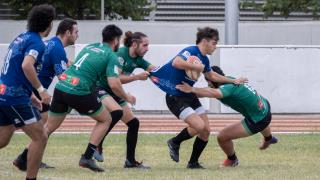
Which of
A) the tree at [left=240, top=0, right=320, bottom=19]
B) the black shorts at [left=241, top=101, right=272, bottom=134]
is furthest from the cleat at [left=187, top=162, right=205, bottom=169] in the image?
the tree at [left=240, top=0, right=320, bottom=19]

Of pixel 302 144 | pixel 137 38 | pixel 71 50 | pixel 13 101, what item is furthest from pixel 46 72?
pixel 71 50

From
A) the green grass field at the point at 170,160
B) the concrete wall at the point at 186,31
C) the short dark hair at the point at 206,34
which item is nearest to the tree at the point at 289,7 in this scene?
the concrete wall at the point at 186,31

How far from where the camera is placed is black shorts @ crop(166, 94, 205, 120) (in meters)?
12.0

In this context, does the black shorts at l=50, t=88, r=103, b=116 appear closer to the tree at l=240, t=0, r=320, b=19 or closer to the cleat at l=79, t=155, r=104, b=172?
the cleat at l=79, t=155, r=104, b=172

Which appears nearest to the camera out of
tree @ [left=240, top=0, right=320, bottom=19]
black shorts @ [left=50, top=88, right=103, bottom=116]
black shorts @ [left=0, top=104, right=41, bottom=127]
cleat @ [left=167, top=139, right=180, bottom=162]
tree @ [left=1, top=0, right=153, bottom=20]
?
black shorts @ [left=0, top=104, right=41, bottom=127]

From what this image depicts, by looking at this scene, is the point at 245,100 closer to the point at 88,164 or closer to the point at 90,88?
the point at 90,88

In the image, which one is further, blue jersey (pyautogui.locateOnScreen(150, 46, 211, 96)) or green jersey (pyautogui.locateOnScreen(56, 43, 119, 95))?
blue jersey (pyautogui.locateOnScreen(150, 46, 211, 96))

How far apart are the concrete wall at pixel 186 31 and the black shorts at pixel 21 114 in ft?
54.5

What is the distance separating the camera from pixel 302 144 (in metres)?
15.5

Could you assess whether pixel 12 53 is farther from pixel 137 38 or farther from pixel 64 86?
pixel 137 38

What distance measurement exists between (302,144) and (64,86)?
18.2ft

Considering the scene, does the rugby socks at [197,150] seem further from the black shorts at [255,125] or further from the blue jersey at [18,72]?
the blue jersey at [18,72]

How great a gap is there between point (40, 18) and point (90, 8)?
23.9 metres

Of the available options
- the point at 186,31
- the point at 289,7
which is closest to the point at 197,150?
the point at 186,31
